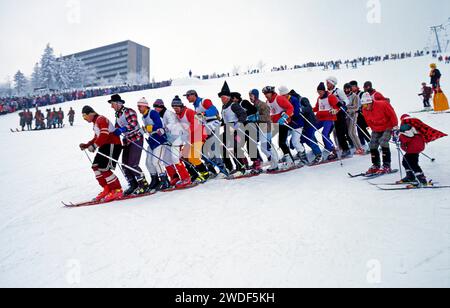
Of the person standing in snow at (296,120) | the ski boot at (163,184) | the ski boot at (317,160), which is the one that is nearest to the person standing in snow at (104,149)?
the ski boot at (163,184)

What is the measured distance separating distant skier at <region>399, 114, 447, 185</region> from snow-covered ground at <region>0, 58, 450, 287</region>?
0.43 m

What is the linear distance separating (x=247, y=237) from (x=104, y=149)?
383 centimetres

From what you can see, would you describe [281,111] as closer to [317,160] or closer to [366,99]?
[317,160]

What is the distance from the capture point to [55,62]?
2392 inches

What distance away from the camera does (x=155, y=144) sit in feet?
21.5

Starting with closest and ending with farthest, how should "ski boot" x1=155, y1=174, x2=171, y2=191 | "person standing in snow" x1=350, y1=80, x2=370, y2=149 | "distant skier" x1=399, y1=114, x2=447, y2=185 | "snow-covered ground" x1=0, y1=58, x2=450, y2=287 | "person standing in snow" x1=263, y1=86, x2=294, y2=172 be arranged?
"snow-covered ground" x1=0, y1=58, x2=450, y2=287
"distant skier" x1=399, y1=114, x2=447, y2=185
"ski boot" x1=155, y1=174, x2=171, y2=191
"person standing in snow" x1=263, y1=86, x2=294, y2=172
"person standing in snow" x1=350, y1=80, x2=370, y2=149

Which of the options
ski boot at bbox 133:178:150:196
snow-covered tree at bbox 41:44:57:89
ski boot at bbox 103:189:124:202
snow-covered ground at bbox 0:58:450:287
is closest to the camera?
snow-covered ground at bbox 0:58:450:287

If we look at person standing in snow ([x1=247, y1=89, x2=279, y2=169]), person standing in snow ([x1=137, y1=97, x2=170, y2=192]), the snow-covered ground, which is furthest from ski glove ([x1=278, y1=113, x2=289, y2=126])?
person standing in snow ([x1=137, y1=97, x2=170, y2=192])

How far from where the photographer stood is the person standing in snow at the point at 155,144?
250 inches

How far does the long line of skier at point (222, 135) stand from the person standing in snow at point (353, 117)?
2 centimetres

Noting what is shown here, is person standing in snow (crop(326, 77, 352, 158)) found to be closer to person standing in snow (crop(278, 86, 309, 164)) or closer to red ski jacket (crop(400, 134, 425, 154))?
person standing in snow (crop(278, 86, 309, 164))

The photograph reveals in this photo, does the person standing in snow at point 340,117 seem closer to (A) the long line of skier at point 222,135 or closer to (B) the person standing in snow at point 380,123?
(A) the long line of skier at point 222,135

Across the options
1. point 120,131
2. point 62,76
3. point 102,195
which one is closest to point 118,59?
point 62,76

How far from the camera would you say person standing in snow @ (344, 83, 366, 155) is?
7.68 m
